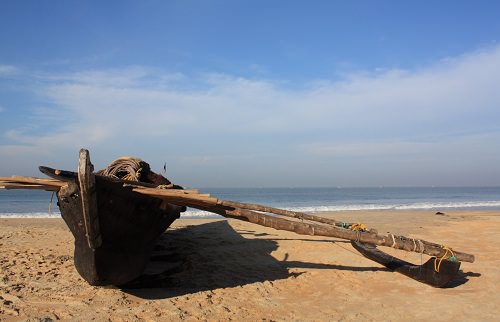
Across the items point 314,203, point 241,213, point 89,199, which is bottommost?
point 314,203

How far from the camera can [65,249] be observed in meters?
7.53

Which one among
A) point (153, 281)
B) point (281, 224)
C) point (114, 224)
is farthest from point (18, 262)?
point (281, 224)

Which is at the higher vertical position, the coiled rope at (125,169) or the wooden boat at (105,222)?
the coiled rope at (125,169)

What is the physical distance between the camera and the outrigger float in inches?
149

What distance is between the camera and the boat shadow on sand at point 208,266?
5.01m

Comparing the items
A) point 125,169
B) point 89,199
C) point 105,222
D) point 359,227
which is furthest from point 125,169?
point 359,227

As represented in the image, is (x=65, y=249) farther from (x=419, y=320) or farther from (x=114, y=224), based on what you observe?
(x=419, y=320)

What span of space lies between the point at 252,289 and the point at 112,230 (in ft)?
6.89

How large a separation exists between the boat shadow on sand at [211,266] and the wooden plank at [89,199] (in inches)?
46.3

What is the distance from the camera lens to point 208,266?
6387mm

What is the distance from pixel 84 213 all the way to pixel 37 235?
679 centimetres

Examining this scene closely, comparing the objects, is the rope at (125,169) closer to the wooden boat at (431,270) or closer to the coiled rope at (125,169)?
the coiled rope at (125,169)

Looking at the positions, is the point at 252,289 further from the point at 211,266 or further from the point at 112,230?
the point at 112,230

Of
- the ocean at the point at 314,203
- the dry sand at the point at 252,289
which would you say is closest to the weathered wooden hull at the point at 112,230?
the dry sand at the point at 252,289
